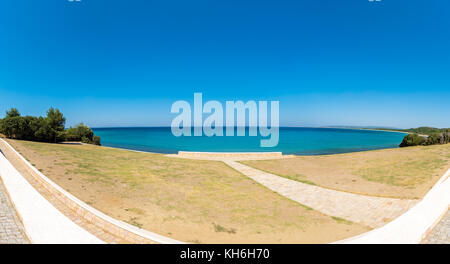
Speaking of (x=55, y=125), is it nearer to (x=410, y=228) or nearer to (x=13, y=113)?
(x=13, y=113)

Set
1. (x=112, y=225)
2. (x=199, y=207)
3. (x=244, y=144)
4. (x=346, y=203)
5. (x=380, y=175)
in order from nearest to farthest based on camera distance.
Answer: (x=112, y=225) → (x=199, y=207) → (x=346, y=203) → (x=380, y=175) → (x=244, y=144)

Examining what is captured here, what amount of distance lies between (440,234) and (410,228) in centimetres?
102

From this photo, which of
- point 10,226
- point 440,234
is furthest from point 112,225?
point 440,234

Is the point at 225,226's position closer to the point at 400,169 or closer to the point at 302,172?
the point at 302,172

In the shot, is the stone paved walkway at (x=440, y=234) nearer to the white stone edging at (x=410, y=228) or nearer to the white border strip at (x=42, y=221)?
the white stone edging at (x=410, y=228)

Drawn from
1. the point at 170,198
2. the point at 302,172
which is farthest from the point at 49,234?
the point at 302,172

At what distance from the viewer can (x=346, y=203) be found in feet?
25.5

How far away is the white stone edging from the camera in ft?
13.2

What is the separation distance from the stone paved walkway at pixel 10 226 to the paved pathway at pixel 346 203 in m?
8.84

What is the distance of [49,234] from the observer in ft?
13.4

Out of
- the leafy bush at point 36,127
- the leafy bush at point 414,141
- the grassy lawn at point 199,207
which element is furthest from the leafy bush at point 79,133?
the leafy bush at point 414,141

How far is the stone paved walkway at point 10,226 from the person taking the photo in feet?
13.4
